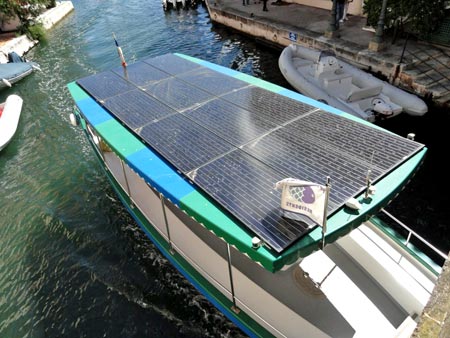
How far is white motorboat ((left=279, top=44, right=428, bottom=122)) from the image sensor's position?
15.5 m

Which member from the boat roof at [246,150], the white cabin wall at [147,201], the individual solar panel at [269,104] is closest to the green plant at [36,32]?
the boat roof at [246,150]

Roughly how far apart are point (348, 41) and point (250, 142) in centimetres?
1748

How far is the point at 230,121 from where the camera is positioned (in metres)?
8.61

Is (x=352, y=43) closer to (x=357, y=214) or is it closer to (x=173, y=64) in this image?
(x=173, y=64)

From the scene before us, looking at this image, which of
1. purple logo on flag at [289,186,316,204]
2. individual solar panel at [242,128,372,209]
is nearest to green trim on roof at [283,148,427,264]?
individual solar panel at [242,128,372,209]

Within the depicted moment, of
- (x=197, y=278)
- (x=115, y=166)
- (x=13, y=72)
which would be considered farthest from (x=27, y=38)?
(x=197, y=278)

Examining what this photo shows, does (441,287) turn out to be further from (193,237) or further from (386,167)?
(193,237)

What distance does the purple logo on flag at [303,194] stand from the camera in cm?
502

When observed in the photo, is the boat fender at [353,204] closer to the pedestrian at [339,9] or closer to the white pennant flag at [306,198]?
the white pennant flag at [306,198]

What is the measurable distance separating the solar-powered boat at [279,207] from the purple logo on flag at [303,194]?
0.06 feet

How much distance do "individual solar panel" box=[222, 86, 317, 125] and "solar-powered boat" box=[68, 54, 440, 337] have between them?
30 mm

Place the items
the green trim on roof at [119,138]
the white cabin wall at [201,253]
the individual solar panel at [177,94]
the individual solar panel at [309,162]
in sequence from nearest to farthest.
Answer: the individual solar panel at [309,162] → the white cabin wall at [201,253] → the green trim on roof at [119,138] → the individual solar panel at [177,94]

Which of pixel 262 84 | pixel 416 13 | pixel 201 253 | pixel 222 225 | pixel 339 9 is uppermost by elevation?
pixel 222 225

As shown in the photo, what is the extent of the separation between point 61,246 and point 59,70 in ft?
62.2
